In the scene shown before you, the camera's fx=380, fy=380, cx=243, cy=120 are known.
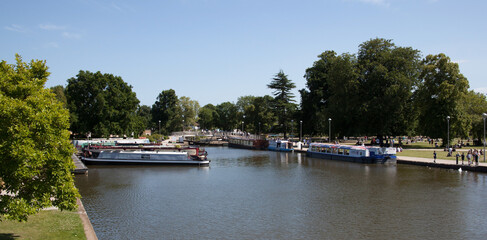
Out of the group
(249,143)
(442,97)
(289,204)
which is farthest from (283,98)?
(289,204)

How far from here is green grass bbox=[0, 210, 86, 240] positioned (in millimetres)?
18172

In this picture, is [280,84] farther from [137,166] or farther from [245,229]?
→ [245,229]

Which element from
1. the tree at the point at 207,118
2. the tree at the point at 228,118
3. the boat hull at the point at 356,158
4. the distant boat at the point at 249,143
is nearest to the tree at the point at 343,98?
the boat hull at the point at 356,158

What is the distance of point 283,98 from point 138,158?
7097 centimetres

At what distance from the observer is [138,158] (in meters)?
57.6

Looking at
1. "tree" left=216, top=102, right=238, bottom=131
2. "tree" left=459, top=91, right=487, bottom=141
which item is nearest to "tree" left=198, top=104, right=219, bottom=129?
"tree" left=216, top=102, right=238, bottom=131

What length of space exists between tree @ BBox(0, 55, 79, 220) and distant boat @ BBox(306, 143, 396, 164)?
158 ft

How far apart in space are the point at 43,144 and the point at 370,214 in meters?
21.6

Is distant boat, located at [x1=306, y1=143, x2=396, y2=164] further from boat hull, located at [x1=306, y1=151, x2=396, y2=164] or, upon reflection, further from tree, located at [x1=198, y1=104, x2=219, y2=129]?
tree, located at [x1=198, y1=104, x2=219, y2=129]

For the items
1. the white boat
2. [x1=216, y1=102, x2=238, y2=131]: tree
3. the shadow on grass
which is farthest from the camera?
[x1=216, y1=102, x2=238, y2=131]: tree

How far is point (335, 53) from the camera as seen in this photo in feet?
340

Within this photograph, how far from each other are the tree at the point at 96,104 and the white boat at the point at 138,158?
28846 millimetres

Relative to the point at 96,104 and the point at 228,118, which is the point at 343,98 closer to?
the point at 96,104

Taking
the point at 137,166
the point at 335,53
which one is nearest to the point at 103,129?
the point at 137,166
